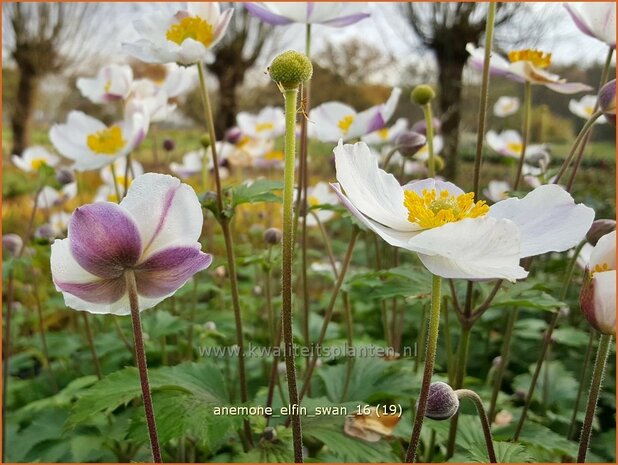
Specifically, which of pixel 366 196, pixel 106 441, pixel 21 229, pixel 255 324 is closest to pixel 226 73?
pixel 21 229

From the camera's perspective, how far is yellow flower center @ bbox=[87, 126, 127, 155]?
150 cm

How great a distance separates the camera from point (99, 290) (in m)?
0.76

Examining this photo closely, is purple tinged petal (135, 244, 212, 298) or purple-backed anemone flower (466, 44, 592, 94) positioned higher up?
purple-backed anemone flower (466, 44, 592, 94)

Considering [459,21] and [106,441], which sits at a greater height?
[459,21]

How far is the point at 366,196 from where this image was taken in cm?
75

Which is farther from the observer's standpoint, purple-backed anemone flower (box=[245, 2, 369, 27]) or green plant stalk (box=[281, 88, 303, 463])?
purple-backed anemone flower (box=[245, 2, 369, 27])

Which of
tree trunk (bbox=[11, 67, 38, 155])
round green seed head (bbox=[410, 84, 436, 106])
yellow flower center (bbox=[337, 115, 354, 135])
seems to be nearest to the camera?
round green seed head (bbox=[410, 84, 436, 106])

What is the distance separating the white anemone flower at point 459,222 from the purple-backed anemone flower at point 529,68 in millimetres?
601

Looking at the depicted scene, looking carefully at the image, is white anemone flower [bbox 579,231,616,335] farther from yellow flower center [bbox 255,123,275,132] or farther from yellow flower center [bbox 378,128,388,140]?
yellow flower center [bbox 255,123,275,132]

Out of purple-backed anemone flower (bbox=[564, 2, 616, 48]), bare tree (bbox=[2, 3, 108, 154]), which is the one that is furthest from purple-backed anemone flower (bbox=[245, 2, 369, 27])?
bare tree (bbox=[2, 3, 108, 154])

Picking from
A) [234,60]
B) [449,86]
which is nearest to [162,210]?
[449,86]

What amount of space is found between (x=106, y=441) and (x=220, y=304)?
2.53 ft

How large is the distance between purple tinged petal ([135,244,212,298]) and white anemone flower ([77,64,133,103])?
1005 millimetres

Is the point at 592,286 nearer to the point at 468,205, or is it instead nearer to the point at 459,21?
the point at 468,205
